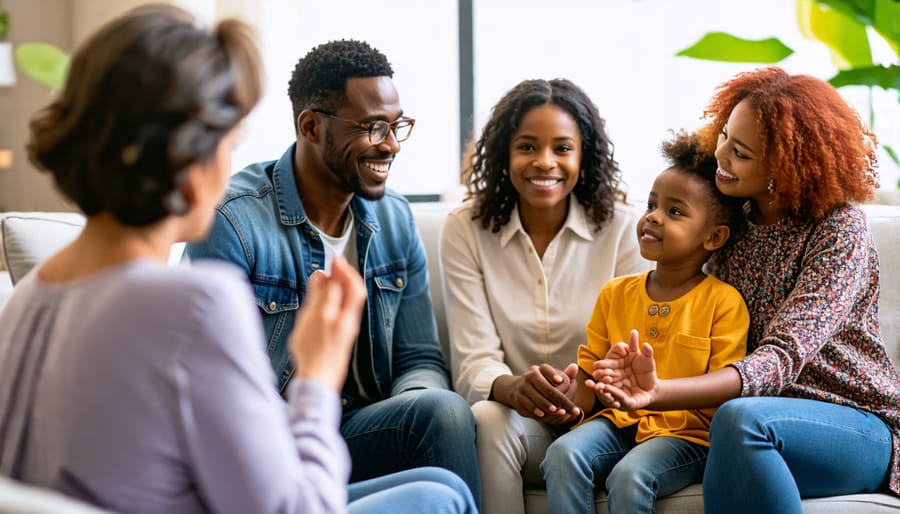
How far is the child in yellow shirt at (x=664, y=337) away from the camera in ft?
5.85

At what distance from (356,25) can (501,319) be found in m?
2.57

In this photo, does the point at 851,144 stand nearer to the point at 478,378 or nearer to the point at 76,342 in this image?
the point at 478,378

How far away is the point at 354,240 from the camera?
2.12 metres

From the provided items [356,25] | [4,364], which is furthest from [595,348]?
[356,25]

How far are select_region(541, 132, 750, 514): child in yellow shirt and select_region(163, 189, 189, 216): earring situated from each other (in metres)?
1.10

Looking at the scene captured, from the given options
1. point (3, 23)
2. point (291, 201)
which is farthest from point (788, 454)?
point (3, 23)

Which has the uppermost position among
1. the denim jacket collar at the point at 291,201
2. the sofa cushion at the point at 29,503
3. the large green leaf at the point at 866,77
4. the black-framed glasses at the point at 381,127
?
the large green leaf at the point at 866,77

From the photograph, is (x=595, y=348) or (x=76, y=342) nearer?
(x=76, y=342)

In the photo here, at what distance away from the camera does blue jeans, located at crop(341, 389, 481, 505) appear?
71.4 inches

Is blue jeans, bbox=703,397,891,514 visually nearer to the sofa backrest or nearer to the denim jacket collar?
the sofa backrest

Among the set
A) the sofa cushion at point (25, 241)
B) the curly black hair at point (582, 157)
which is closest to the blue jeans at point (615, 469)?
the curly black hair at point (582, 157)

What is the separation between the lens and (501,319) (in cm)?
216

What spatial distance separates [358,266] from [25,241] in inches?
26.9

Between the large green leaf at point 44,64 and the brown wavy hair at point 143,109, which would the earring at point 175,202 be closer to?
the brown wavy hair at point 143,109
